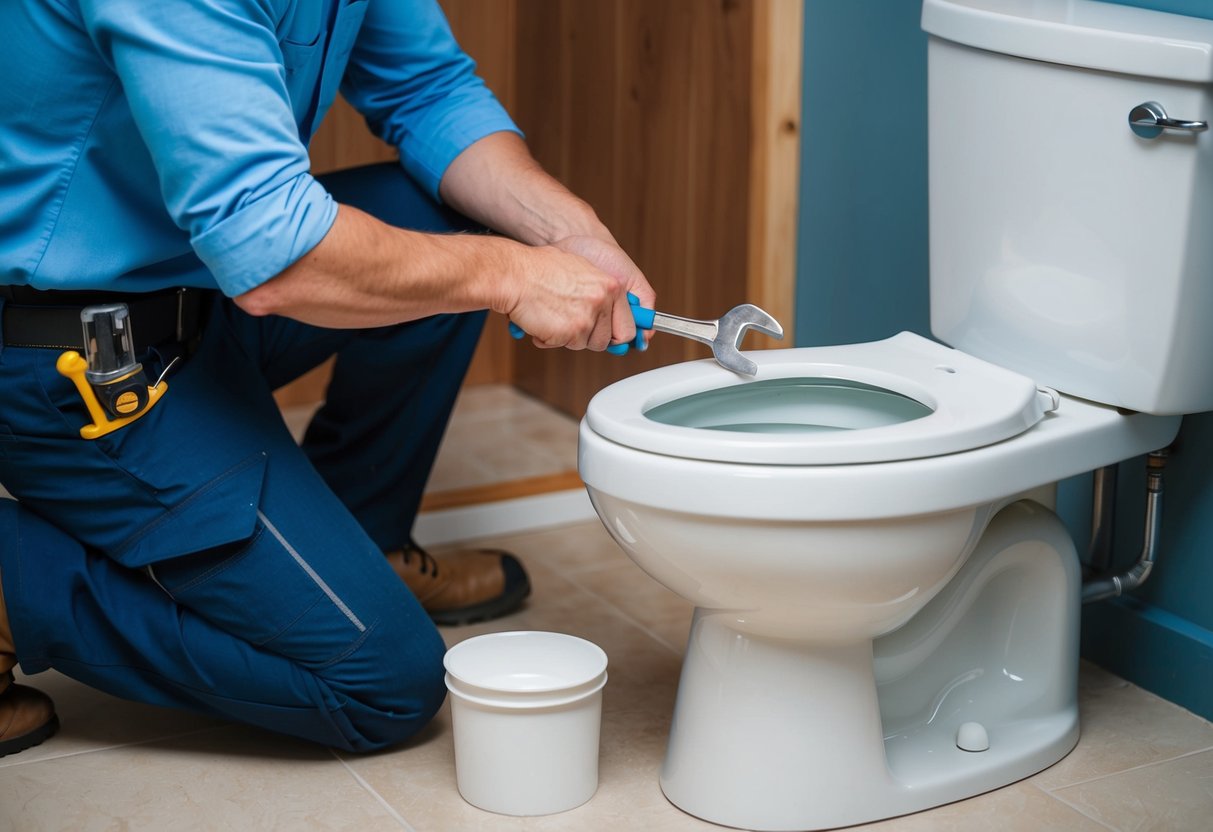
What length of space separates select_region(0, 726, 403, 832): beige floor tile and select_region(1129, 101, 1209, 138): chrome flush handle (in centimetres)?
93

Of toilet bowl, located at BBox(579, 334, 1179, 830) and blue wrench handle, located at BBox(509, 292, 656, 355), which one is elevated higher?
blue wrench handle, located at BBox(509, 292, 656, 355)

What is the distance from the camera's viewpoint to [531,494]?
86.4 inches

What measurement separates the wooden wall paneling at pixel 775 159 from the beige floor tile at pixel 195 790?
879 millimetres

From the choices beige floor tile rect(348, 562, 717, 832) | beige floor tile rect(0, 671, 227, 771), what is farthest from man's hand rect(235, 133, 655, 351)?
beige floor tile rect(0, 671, 227, 771)

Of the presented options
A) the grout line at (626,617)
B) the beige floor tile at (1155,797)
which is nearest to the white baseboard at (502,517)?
the grout line at (626,617)

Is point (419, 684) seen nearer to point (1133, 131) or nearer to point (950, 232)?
point (950, 232)

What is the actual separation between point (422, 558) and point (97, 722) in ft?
1.36

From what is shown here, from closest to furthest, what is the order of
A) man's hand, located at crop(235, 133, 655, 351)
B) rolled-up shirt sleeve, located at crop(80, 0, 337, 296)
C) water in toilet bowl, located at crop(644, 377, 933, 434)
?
rolled-up shirt sleeve, located at crop(80, 0, 337, 296), man's hand, located at crop(235, 133, 655, 351), water in toilet bowl, located at crop(644, 377, 933, 434)

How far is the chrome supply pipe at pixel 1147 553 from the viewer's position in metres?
1.60

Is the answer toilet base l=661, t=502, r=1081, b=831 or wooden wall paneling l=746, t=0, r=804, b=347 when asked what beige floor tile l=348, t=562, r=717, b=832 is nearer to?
toilet base l=661, t=502, r=1081, b=831

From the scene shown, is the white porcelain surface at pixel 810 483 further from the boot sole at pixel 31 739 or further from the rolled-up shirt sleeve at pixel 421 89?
the boot sole at pixel 31 739

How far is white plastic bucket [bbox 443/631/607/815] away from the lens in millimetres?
1397

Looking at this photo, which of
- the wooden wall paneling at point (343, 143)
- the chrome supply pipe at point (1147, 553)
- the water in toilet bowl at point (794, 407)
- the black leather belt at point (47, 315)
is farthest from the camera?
the wooden wall paneling at point (343, 143)

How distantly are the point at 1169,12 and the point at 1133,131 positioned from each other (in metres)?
A: 0.22
